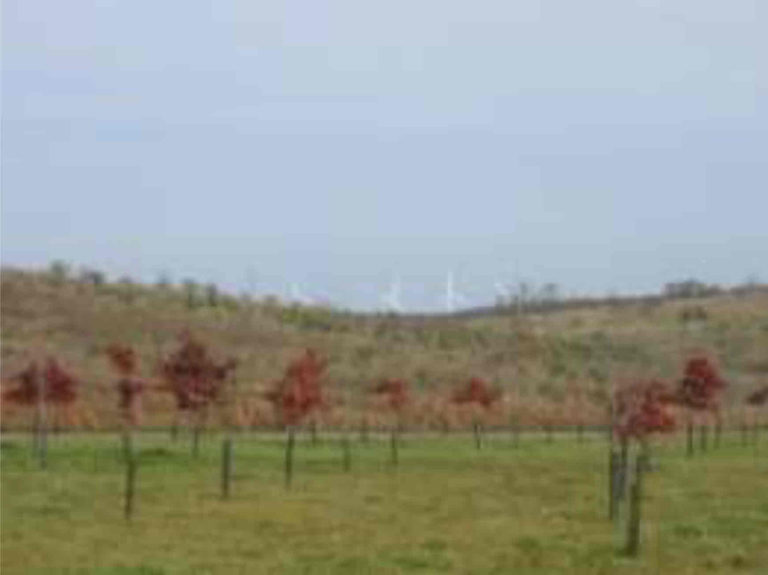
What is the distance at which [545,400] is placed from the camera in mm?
96250

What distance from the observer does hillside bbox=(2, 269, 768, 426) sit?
92.1 metres

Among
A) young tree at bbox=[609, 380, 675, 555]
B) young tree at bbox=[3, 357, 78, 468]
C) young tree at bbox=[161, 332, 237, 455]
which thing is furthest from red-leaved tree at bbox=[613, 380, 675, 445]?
young tree at bbox=[3, 357, 78, 468]

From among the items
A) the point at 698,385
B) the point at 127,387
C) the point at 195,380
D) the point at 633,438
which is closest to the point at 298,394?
the point at 195,380

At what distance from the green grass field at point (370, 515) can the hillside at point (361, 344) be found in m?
29.1

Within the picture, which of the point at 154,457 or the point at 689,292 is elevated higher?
the point at 689,292

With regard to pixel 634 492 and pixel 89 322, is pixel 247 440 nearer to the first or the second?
pixel 634 492

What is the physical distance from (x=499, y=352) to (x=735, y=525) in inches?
3503

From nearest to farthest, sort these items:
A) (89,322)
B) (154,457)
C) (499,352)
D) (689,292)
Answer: (154,457) → (89,322) → (499,352) → (689,292)

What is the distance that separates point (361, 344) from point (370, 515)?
8170cm

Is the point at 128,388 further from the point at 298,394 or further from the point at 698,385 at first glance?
the point at 698,385

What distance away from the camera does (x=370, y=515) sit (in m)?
34.9

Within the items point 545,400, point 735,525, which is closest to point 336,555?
point 735,525

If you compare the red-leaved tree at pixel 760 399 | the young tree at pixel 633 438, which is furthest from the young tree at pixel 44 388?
the red-leaved tree at pixel 760 399

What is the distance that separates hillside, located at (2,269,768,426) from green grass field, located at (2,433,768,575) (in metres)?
29.1
